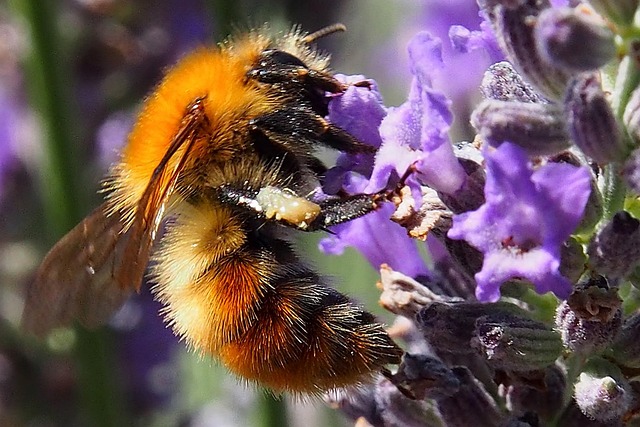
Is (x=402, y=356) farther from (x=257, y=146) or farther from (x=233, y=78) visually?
(x=233, y=78)

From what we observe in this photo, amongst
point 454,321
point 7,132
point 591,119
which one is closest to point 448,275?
point 454,321

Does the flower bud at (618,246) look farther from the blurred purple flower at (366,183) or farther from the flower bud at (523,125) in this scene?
the blurred purple flower at (366,183)

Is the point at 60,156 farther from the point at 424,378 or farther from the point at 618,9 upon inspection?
the point at 618,9

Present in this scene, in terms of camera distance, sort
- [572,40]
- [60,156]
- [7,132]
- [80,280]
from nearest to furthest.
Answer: [572,40] < [80,280] < [60,156] < [7,132]

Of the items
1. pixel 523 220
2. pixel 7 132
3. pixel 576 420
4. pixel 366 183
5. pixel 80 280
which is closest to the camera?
pixel 523 220

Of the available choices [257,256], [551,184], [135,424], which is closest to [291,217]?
[257,256]

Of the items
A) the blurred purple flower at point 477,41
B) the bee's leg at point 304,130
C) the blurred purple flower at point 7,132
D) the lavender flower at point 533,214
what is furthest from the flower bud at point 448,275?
the blurred purple flower at point 7,132

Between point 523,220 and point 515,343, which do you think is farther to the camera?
point 515,343
